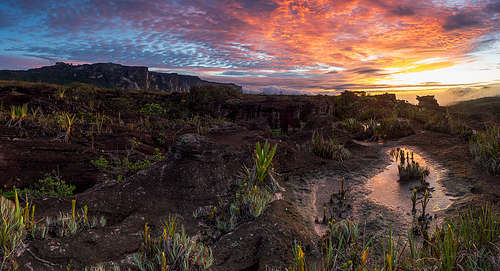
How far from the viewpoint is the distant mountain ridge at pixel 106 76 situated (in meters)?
126

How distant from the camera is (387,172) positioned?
796cm

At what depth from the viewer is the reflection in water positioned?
17.3 ft

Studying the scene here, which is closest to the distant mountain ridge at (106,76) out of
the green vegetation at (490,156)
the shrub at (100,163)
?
the shrub at (100,163)

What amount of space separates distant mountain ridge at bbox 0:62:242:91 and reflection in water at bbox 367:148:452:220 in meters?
115

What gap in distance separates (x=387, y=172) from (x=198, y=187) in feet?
20.3

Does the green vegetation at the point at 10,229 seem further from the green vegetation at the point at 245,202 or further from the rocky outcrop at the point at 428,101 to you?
the rocky outcrop at the point at 428,101

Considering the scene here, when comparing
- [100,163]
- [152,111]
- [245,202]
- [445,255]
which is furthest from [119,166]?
[152,111]

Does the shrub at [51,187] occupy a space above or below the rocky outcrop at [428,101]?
below

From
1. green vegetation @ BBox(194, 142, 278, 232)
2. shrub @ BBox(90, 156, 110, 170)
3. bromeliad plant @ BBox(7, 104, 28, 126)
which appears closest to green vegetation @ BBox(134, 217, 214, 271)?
green vegetation @ BBox(194, 142, 278, 232)

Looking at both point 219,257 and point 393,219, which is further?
point 393,219

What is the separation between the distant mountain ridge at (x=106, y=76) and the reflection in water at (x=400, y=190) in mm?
115141

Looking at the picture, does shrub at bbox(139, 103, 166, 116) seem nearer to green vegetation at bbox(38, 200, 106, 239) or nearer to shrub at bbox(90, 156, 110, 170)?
shrub at bbox(90, 156, 110, 170)

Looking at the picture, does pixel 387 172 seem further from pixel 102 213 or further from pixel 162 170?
pixel 102 213

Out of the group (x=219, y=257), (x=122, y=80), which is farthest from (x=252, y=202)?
(x=122, y=80)
